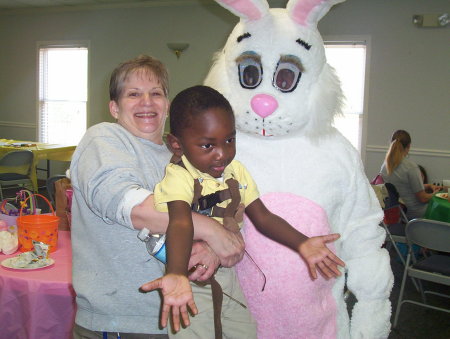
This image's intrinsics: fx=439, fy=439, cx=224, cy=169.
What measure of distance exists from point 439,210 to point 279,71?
2804 mm

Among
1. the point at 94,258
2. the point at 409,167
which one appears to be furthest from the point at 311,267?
the point at 409,167

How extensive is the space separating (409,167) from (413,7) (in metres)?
2.63

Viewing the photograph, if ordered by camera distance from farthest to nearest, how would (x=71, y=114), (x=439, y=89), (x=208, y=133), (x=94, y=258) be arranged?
1. (x=71, y=114)
2. (x=439, y=89)
3. (x=94, y=258)
4. (x=208, y=133)

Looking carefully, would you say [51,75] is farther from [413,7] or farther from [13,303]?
[13,303]

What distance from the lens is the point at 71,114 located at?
25.9 feet

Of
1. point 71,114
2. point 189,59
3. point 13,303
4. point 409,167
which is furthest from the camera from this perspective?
point 71,114

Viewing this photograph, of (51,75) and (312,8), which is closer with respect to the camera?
(312,8)

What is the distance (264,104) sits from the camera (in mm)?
1221

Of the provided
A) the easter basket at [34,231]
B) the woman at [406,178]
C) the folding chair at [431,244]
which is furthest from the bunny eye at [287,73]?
Answer: the woman at [406,178]

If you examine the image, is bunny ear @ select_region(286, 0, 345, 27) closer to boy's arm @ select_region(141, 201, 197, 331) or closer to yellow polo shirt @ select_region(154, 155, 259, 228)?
yellow polo shirt @ select_region(154, 155, 259, 228)

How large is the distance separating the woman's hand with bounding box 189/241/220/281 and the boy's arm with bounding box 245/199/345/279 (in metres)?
0.19

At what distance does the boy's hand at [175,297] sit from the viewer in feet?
2.71

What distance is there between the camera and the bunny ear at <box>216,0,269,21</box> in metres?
1.25

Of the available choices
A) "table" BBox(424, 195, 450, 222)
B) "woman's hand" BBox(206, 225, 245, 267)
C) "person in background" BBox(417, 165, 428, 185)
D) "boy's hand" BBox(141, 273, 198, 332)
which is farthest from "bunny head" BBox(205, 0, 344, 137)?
"person in background" BBox(417, 165, 428, 185)
